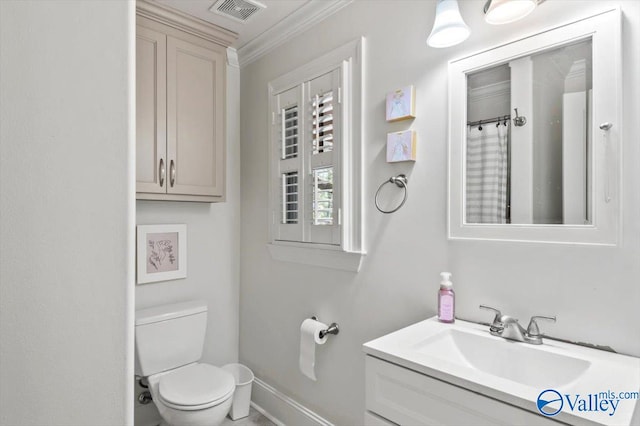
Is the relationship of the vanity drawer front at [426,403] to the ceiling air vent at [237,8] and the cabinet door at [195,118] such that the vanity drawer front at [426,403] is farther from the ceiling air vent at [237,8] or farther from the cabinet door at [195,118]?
the ceiling air vent at [237,8]

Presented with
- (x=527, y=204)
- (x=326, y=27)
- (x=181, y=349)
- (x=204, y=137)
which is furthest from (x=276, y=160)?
(x=527, y=204)

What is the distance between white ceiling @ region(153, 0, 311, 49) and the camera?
2002mm

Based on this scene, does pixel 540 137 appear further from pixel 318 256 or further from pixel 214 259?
pixel 214 259

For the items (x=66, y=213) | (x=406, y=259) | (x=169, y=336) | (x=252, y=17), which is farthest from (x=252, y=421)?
(x=252, y=17)

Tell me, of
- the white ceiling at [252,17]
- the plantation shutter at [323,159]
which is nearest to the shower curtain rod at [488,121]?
the plantation shutter at [323,159]

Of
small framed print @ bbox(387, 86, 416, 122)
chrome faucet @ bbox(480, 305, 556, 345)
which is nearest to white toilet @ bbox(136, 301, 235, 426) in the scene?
chrome faucet @ bbox(480, 305, 556, 345)

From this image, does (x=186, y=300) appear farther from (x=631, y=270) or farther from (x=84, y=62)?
(x=631, y=270)

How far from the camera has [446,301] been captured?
4.46 feet

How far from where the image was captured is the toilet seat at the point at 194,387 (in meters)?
1.74

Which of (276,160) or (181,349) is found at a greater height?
(276,160)

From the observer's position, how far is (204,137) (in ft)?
7.43

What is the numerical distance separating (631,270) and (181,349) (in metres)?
2.18

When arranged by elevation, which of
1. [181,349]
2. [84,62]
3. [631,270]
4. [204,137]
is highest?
[204,137]

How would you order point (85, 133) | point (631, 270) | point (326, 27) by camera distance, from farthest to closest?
point (326, 27) < point (631, 270) < point (85, 133)
